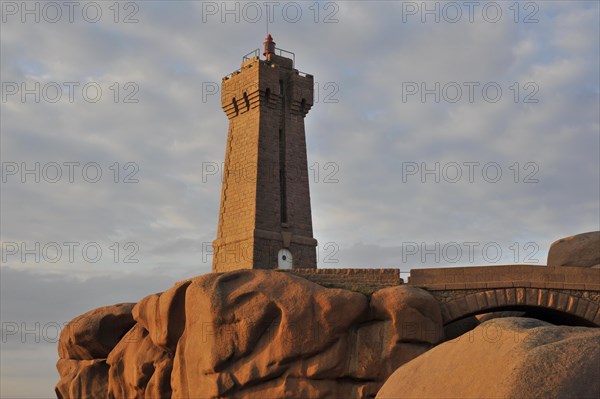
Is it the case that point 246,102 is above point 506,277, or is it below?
above

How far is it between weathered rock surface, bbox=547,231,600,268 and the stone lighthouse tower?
13.0 m

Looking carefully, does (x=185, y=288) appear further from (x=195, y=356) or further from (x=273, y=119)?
(x=273, y=119)

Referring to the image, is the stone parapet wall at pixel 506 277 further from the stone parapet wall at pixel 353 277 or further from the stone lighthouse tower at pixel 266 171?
the stone lighthouse tower at pixel 266 171

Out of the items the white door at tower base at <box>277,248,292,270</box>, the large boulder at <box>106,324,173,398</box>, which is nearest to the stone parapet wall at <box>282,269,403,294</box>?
the large boulder at <box>106,324,173,398</box>

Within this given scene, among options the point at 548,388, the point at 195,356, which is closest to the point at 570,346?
the point at 548,388

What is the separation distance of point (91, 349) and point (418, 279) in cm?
1309

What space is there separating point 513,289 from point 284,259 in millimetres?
14186

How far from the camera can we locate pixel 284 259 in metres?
35.6

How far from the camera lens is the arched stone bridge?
23.3 metres

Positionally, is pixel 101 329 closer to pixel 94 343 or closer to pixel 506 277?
pixel 94 343

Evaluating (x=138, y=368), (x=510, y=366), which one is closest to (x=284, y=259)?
(x=138, y=368)

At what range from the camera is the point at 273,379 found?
21594 mm

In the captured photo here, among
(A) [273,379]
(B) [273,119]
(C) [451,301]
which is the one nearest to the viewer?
(A) [273,379]

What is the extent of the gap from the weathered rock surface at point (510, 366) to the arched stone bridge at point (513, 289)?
55.8 feet
